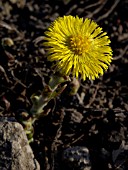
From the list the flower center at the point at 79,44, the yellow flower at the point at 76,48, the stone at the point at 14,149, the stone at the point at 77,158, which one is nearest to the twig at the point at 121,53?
the yellow flower at the point at 76,48

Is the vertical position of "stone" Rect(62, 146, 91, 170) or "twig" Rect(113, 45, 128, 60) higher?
"twig" Rect(113, 45, 128, 60)

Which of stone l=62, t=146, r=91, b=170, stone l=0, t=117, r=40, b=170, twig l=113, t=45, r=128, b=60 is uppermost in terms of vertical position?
twig l=113, t=45, r=128, b=60

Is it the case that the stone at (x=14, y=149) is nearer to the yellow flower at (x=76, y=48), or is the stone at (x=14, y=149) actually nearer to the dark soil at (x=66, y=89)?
the dark soil at (x=66, y=89)

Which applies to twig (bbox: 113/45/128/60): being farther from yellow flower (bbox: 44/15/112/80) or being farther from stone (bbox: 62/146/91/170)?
stone (bbox: 62/146/91/170)

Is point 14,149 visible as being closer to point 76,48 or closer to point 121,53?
point 76,48

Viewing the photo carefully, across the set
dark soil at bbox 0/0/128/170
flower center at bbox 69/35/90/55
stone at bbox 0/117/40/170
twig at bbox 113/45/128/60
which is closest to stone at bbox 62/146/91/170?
dark soil at bbox 0/0/128/170

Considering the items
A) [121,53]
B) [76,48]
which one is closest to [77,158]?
[76,48]

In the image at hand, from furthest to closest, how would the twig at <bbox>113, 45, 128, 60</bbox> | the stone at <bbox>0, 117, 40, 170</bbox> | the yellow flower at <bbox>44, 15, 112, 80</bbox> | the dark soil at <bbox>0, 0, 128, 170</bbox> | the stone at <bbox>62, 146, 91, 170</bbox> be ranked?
the twig at <bbox>113, 45, 128, 60</bbox>
the dark soil at <bbox>0, 0, 128, 170</bbox>
the stone at <bbox>62, 146, 91, 170</bbox>
the stone at <bbox>0, 117, 40, 170</bbox>
the yellow flower at <bbox>44, 15, 112, 80</bbox>
